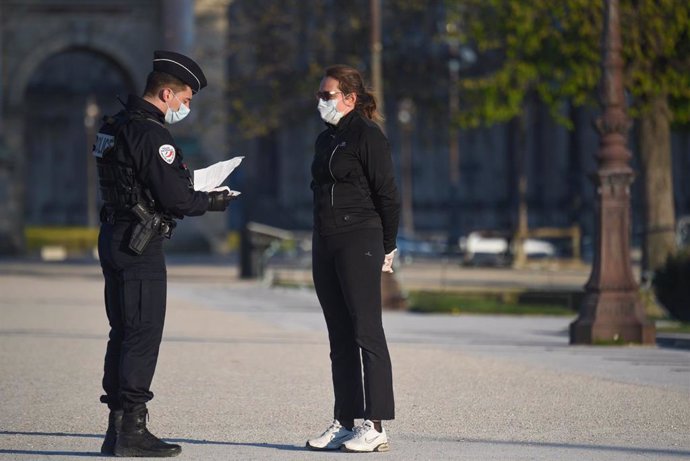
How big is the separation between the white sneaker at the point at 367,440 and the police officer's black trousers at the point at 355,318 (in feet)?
0.23

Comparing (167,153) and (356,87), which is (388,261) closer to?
(356,87)

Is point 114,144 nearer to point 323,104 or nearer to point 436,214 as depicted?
point 323,104

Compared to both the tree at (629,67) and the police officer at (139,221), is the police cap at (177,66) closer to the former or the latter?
the police officer at (139,221)

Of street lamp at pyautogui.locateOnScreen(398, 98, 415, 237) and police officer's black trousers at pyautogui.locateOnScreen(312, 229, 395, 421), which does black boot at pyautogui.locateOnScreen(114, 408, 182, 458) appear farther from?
street lamp at pyautogui.locateOnScreen(398, 98, 415, 237)

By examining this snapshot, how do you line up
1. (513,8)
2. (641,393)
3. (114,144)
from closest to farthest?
1. (114,144)
2. (641,393)
3. (513,8)

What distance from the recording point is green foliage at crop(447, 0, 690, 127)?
23.1 metres

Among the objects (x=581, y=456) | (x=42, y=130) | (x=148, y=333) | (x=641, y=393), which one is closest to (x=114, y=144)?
(x=148, y=333)

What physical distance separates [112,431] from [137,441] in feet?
0.59

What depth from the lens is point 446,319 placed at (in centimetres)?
2072

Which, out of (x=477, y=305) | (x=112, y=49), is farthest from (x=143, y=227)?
(x=112, y=49)

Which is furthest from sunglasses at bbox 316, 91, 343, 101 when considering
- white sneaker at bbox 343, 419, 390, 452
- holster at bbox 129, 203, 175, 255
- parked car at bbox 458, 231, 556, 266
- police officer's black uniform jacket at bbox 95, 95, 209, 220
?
parked car at bbox 458, 231, 556, 266

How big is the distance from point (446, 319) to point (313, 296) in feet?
17.7

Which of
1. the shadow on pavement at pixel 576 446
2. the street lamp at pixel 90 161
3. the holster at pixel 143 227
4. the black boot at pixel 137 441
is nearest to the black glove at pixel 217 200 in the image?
the holster at pixel 143 227

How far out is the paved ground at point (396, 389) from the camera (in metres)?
9.14
